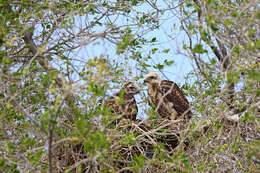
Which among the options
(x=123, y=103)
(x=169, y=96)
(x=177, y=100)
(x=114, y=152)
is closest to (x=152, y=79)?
(x=169, y=96)

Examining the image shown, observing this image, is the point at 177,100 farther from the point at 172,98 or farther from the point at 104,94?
the point at 104,94

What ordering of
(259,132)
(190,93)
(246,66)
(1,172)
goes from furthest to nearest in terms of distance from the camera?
(190,93) < (259,132) < (246,66) < (1,172)

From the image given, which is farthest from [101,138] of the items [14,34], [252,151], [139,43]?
[139,43]

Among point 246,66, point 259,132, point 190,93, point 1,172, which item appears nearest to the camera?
point 1,172

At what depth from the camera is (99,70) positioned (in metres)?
3.16

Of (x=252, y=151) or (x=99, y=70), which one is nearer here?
(x=99, y=70)

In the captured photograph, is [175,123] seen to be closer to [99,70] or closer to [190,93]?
[190,93]

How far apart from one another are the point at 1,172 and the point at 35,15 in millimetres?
2157

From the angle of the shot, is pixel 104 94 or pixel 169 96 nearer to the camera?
pixel 104 94

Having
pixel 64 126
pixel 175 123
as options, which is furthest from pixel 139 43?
pixel 64 126

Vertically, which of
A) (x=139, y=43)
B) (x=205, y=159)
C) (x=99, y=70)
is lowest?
(x=205, y=159)

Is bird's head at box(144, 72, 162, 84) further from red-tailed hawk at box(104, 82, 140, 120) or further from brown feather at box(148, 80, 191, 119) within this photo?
red-tailed hawk at box(104, 82, 140, 120)

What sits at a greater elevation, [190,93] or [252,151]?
[190,93]

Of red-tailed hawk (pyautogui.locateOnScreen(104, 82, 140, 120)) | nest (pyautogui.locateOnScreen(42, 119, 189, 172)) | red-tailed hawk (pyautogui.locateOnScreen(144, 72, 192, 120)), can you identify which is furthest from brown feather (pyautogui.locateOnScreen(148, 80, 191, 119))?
nest (pyautogui.locateOnScreen(42, 119, 189, 172))
